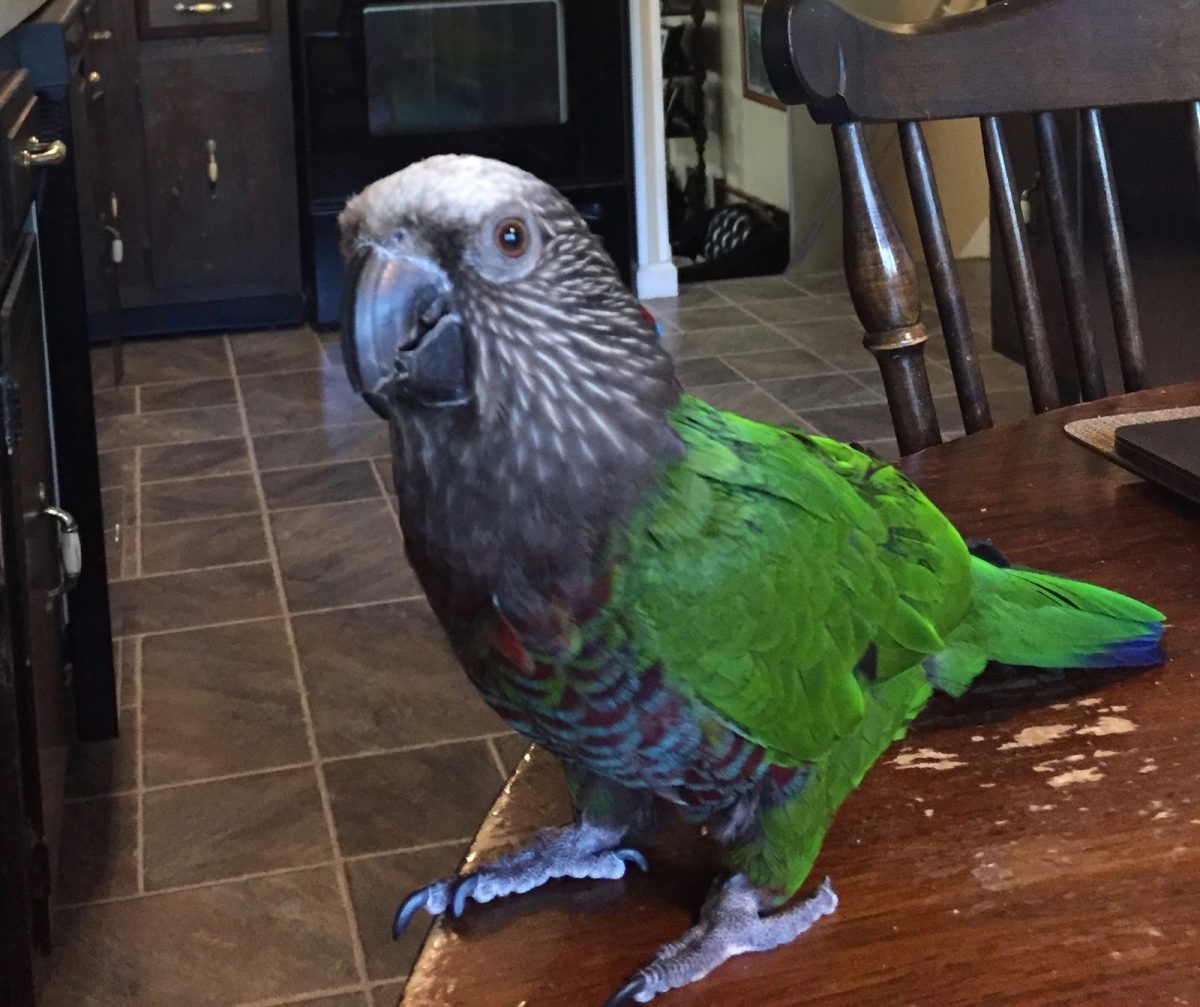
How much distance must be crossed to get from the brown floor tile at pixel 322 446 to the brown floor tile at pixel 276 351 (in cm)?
Answer: 52

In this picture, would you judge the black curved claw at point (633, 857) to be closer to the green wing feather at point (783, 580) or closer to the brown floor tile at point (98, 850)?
the green wing feather at point (783, 580)

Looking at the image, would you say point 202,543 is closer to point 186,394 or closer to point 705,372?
point 186,394

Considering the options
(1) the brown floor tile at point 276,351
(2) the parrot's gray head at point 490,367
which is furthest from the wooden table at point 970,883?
(1) the brown floor tile at point 276,351

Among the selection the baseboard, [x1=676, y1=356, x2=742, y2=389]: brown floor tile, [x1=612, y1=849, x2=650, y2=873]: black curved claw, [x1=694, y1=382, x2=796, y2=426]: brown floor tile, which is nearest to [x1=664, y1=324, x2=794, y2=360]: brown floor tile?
[x1=676, y1=356, x2=742, y2=389]: brown floor tile

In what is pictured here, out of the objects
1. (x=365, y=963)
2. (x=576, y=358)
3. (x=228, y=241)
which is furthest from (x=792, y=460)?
(x=228, y=241)

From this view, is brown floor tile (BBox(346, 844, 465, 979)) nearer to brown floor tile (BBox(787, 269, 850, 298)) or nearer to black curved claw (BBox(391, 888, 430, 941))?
black curved claw (BBox(391, 888, 430, 941))

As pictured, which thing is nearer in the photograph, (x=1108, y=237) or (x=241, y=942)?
A: (x=1108, y=237)

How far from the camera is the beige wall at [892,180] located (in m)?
4.40

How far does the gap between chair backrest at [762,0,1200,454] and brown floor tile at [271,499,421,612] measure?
1.45m

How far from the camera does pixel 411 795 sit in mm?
1941

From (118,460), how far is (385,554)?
0.89 meters

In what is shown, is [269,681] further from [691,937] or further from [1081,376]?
[691,937]

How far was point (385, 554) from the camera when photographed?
267 centimetres

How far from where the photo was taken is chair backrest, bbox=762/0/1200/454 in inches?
40.8
